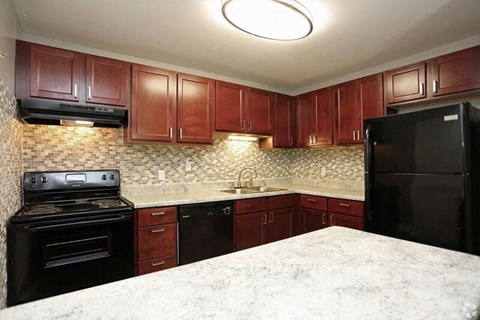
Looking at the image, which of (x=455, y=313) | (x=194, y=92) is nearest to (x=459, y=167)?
(x=455, y=313)

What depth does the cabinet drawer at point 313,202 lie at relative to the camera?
116 inches

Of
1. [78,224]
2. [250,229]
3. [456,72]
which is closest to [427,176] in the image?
[456,72]

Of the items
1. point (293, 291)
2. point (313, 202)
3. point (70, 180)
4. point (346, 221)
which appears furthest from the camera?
point (313, 202)

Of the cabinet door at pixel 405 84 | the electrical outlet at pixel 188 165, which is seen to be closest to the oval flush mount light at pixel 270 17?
the cabinet door at pixel 405 84

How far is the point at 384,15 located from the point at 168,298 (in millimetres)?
2249

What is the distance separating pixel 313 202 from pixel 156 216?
5.75 feet

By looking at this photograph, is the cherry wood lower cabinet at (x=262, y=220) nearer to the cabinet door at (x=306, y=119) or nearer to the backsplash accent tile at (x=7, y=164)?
the cabinet door at (x=306, y=119)

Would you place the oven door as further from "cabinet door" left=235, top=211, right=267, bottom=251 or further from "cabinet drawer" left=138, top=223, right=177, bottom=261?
"cabinet door" left=235, top=211, right=267, bottom=251

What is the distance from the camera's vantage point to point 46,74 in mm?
2092

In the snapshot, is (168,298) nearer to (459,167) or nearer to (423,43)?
(459,167)

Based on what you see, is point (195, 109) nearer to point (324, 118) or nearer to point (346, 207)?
point (324, 118)

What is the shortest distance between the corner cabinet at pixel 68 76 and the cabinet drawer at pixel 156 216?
99 cm

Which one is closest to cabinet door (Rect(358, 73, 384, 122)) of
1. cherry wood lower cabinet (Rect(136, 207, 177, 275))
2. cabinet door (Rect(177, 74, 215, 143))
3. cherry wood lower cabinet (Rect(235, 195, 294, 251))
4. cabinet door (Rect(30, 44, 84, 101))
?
cherry wood lower cabinet (Rect(235, 195, 294, 251))

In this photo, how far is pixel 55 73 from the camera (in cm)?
212
